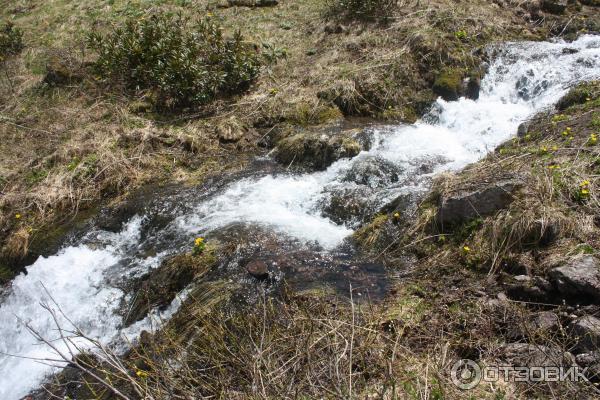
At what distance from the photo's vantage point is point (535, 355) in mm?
3213

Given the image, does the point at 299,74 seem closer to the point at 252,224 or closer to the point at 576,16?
the point at 252,224

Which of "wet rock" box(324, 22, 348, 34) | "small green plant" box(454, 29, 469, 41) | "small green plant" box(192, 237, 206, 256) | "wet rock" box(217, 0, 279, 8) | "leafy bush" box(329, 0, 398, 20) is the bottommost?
"small green plant" box(192, 237, 206, 256)

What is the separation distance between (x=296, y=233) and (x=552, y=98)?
5424 mm

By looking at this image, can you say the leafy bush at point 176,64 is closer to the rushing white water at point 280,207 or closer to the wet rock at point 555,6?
the rushing white water at point 280,207

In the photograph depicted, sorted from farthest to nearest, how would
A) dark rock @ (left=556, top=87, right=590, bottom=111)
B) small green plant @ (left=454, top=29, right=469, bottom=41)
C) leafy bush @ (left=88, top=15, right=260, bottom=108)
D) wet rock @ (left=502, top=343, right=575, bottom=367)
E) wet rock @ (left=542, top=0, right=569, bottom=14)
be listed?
wet rock @ (left=542, top=0, right=569, bottom=14) → small green plant @ (left=454, top=29, right=469, bottom=41) → leafy bush @ (left=88, top=15, right=260, bottom=108) → dark rock @ (left=556, top=87, right=590, bottom=111) → wet rock @ (left=502, top=343, right=575, bottom=367)

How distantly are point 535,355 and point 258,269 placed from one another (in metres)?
2.88

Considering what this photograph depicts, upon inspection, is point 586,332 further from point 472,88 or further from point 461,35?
point 461,35

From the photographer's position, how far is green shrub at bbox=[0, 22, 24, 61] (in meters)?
11.8

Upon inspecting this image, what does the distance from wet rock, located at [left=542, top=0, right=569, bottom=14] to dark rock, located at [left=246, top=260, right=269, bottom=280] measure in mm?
9729

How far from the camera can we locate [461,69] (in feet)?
29.3

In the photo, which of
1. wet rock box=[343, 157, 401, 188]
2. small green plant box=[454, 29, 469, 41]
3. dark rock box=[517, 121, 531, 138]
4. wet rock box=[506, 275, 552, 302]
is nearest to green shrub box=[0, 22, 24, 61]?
wet rock box=[343, 157, 401, 188]

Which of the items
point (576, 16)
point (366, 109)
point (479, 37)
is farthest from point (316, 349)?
point (576, 16)

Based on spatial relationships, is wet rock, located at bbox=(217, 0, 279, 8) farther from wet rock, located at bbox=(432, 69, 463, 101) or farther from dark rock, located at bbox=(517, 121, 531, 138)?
dark rock, located at bbox=(517, 121, 531, 138)

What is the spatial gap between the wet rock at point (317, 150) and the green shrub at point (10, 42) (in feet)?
29.3
